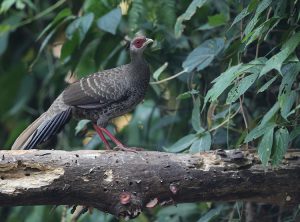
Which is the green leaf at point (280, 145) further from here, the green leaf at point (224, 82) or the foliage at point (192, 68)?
the green leaf at point (224, 82)

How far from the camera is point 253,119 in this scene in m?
5.32

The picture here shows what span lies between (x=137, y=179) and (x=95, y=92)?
127 centimetres

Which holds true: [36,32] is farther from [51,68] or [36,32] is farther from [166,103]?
[166,103]

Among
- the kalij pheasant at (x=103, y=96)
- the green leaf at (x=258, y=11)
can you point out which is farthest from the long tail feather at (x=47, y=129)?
the green leaf at (x=258, y=11)

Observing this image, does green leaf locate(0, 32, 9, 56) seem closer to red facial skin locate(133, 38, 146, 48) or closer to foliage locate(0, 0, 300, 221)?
foliage locate(0, 0, 300, 221)

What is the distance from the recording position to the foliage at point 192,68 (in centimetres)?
400

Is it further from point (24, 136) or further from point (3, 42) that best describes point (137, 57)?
point (3, 42)

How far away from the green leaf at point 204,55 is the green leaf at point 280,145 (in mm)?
1341

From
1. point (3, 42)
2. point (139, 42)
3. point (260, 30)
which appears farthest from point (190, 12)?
point (3, 42)

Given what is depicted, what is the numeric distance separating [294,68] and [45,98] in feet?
12.7

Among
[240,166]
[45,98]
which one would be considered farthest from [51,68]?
[240,166]

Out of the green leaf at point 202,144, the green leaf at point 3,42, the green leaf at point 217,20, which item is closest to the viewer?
the green leaf at point 202,144

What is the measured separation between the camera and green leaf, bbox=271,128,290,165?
384 centimetres

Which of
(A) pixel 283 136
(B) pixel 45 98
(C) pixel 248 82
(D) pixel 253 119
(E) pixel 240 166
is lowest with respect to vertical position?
(B) pixel 45 98
